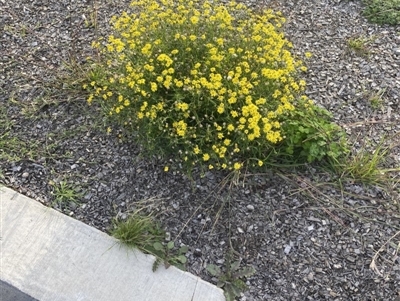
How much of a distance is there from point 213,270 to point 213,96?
2.82 ft

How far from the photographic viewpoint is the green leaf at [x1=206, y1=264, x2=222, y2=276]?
2520mm

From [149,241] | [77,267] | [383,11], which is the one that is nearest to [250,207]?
[149,241]

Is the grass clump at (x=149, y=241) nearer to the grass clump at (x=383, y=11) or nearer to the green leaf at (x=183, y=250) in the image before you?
the green leaf at (x=183, y=250)

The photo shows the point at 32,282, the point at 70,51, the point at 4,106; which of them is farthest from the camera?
the point at 70,51

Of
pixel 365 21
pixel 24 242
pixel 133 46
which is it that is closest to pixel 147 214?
pixel 24 242

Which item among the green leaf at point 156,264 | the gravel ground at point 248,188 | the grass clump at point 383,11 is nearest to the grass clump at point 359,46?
the gravel ground at point 248,188

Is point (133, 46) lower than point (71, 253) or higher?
higher

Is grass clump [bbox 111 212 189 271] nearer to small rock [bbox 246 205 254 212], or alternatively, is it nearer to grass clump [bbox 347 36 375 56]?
small rock [bbox 246 205 254 212]

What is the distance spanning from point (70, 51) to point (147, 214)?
1.34 metres

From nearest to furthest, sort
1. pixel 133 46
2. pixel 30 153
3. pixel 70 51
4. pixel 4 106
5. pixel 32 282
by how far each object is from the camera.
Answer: pixel 32 282 < pixel 133 46 < pixel 30 153 < pixel 4 106 < pixel 70 51

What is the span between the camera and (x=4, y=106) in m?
3.13

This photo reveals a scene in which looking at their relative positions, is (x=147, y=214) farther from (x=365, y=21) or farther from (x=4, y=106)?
(x=365, y=21)

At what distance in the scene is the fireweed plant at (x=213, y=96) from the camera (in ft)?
8.25

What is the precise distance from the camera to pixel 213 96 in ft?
8.25
